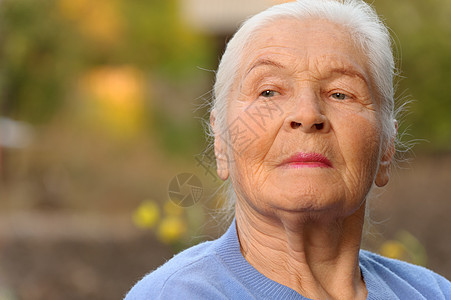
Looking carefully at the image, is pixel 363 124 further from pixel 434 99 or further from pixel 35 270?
pixel 434 99

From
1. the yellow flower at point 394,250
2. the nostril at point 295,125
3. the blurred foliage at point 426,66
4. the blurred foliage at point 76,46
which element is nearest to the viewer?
the nostril at point 295,125


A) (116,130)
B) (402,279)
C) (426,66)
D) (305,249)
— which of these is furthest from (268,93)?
(116,130)

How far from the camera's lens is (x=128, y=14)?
1380cm

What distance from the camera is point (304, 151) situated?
59.9 inches

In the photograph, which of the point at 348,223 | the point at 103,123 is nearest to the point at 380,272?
the point at 348,223

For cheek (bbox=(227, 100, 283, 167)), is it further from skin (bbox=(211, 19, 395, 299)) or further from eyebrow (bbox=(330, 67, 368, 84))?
eyebrow (bbox=(330, 67, 368, 84))

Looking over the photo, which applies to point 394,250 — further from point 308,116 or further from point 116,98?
point 116,98

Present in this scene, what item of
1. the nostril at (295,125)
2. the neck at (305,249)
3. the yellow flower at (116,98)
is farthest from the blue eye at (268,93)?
the yellow flower at (116,98)

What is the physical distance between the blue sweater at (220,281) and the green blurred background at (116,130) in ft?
12.1

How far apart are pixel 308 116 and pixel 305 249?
1.12 ft

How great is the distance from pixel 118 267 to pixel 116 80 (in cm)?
761

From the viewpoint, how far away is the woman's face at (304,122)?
153cm

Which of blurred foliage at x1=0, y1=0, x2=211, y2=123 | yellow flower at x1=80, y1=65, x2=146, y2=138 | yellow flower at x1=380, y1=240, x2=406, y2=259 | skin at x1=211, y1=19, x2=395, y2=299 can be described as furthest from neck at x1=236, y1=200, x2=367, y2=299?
yellow flower at x1=80, y1=65, x2=146, y2=138

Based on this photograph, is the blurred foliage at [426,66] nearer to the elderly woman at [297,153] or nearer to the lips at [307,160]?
the elderly woman at [297,153]
